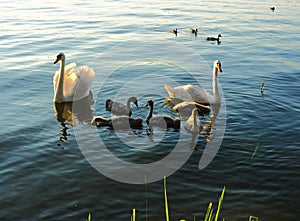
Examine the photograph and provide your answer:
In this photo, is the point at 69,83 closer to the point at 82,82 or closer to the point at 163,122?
the point at 82,82

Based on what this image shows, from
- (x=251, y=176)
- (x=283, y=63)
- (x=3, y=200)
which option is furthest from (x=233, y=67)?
(x=3, y=200)

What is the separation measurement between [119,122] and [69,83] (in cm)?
366

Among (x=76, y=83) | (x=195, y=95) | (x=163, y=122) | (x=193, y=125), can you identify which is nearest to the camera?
(x=193, y=125)

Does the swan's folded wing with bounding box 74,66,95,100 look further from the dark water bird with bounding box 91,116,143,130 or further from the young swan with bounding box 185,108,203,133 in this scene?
the young swan with bounding box 185,108,203,133

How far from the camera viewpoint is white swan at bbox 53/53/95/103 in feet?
43.6

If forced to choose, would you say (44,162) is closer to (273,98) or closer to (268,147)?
(268,147)

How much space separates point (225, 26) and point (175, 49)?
7.40 m

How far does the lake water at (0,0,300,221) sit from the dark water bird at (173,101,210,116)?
334mm

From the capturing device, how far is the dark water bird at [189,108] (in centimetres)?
1238

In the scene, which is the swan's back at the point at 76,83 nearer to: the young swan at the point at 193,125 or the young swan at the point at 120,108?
the young swan at the point at 120,108

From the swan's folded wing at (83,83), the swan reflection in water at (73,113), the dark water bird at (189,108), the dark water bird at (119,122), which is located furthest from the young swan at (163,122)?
the swan's folded wing at (83,83)

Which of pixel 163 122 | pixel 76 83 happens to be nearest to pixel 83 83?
pixel 76 83

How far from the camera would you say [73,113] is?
1270 centimetres

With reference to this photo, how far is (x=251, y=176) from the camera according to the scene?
8.68 m
